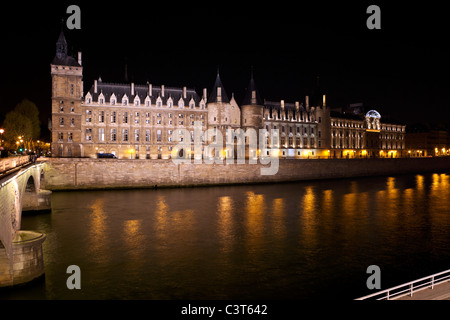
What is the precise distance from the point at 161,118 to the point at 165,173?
63.2 ft

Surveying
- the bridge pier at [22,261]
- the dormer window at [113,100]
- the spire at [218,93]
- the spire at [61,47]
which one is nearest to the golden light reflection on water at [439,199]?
the bridge pier at [22,261]

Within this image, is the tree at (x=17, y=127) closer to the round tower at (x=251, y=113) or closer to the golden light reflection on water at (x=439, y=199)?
the round tower at (x=251, y=113)

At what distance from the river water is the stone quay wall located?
222 inches

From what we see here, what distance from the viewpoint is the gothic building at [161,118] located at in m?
54.8

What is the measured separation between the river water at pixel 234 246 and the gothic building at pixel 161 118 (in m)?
23.1

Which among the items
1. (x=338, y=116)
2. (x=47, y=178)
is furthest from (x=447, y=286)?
(x=338, y=116)

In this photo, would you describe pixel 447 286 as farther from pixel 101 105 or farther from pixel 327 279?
pixel 101 105

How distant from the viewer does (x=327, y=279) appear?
14.5 m

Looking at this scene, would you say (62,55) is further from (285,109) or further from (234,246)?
(234,246)

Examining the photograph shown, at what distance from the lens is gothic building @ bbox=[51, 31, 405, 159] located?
54844 mm

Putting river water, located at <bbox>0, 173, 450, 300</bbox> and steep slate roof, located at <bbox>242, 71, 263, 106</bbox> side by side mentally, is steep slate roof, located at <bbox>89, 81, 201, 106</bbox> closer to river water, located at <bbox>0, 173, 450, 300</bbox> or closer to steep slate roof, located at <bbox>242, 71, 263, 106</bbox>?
steep slate roof, located at <bbox>242, 71, 263, 106</bbox>
